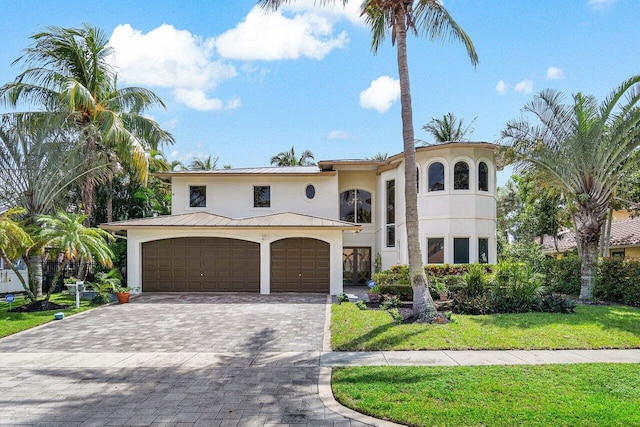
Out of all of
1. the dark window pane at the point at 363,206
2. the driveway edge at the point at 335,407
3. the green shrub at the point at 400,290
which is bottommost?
the driveway edge at the point at 335,407

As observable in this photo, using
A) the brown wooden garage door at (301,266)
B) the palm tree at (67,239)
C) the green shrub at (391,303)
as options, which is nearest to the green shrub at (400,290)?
the green shrub at (391,303)

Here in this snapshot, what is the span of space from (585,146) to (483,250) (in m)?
6.35

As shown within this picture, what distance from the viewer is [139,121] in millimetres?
20422

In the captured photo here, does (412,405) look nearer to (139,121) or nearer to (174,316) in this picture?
(174,316)

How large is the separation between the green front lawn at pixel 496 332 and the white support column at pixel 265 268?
22.5ft

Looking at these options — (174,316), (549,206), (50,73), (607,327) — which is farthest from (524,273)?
(50,73)

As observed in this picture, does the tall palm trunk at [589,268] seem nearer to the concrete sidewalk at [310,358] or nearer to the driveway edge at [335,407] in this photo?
the concrete sidewalk at [310,358]

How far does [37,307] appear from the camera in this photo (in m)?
14.2

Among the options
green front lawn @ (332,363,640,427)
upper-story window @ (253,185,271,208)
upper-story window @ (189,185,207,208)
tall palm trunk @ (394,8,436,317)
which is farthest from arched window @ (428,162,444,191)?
upper-story window @ (189,185,207,208)

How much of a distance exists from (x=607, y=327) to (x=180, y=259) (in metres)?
16.1

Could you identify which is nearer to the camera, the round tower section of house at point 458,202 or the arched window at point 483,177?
the round tower section of house at point 458,202

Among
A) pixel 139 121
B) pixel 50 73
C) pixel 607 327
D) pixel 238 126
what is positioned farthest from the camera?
pixel 238 126

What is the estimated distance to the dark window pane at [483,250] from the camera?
1831 cm

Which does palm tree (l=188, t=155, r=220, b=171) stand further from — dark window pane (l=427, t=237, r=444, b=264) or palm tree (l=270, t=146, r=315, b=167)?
dark window pane (l=427, t=237, r=444, b=264)
